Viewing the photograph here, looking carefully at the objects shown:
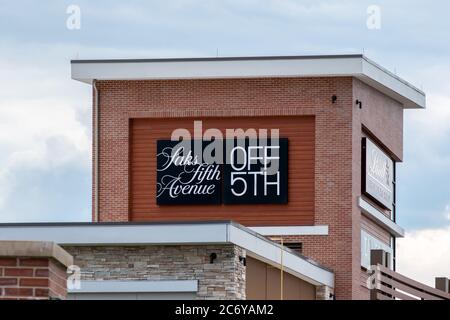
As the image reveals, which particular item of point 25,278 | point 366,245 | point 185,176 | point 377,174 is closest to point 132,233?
point 185,176

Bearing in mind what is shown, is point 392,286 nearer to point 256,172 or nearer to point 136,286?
point 136,286

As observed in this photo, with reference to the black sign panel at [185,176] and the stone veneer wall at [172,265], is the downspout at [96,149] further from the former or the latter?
the stone veneer wall at [172,265]

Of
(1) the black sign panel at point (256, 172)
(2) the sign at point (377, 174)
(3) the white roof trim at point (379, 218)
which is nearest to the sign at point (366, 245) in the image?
(3) the white roof trim at point (379, 218)

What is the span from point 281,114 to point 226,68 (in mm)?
2534

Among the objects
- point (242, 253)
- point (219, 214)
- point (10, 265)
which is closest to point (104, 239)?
point (242, 253)

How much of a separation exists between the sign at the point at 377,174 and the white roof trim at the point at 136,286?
1609 centimetres

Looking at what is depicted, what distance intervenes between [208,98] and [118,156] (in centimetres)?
382

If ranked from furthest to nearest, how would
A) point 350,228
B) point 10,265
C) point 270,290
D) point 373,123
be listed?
point 373,123 → point 350,228 → point 270,290 → point 10,265

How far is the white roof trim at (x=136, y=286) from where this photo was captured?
120 feet

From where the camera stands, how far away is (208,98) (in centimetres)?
5091

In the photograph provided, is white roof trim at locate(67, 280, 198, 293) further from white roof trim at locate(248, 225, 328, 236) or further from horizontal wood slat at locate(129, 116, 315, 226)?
horizontal wood slat at locate(129, 116, 315, 226)

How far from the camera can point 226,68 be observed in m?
50.6

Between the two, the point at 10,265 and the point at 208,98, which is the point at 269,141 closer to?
the point at 208,98
